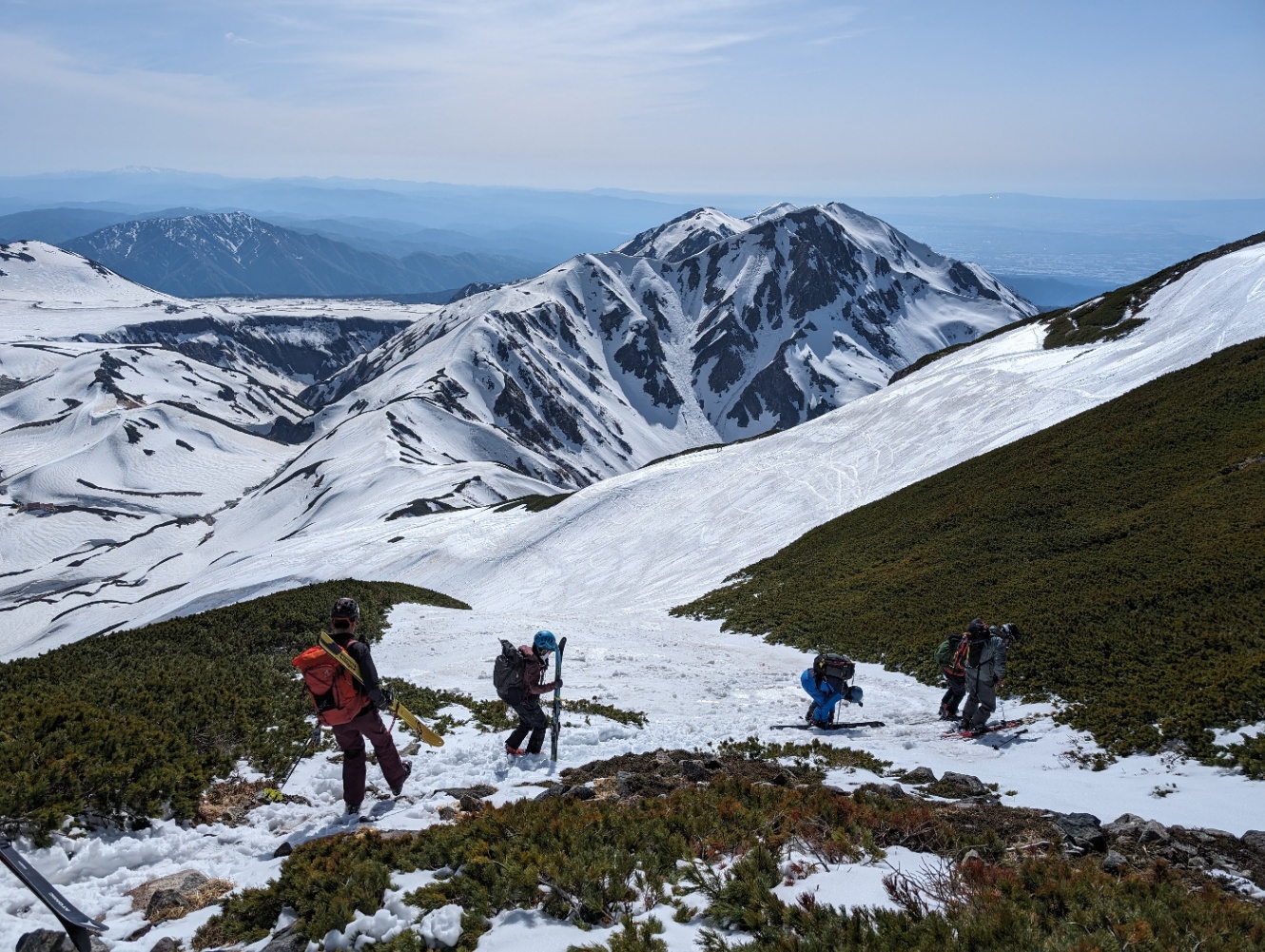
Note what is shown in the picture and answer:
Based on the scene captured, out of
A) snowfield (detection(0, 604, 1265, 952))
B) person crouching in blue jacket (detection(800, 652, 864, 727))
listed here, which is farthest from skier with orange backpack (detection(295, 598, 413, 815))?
person crouching in blue jacket (detection(800, 652, 864, 727))

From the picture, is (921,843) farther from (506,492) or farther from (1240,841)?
(506,492)

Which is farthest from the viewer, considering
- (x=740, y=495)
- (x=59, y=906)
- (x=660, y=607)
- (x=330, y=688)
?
(x=740, y=495)

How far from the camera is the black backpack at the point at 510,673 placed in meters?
12.9

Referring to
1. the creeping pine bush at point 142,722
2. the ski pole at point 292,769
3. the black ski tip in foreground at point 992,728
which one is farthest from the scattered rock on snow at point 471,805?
the black ski tip in foreground at point 992,728

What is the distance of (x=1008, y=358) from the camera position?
75188 millimetres

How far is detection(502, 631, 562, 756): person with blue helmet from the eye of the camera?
12945mm

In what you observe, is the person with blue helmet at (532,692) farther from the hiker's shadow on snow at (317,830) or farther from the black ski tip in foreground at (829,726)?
the black ski tip in foreground at (829,726)

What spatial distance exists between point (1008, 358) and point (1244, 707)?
70.2 meters

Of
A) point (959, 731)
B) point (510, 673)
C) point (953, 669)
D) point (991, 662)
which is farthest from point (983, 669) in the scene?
point (510, 673)

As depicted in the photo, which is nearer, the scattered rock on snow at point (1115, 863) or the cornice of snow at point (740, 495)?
the scattered rock on snow at point (1115, 863)

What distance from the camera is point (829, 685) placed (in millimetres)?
17453

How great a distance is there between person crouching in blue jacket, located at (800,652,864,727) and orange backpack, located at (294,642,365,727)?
11108mm

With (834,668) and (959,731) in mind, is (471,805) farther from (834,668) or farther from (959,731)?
(959,731)

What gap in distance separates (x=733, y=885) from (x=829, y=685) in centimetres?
1105
